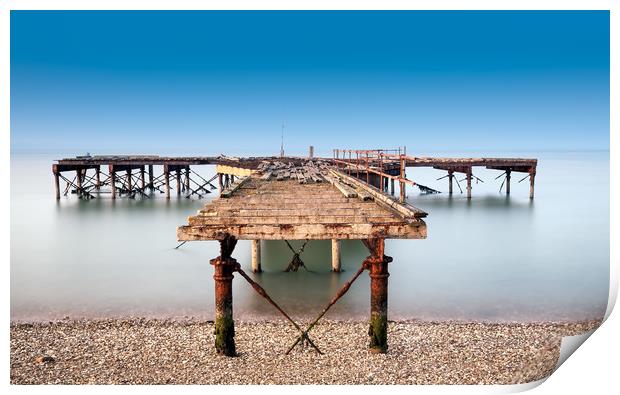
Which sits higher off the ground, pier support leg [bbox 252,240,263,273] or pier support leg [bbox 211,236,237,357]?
pier support leg [bbox 211,236,237,357]

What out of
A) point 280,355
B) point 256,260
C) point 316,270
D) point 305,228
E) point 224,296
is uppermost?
point 305,228

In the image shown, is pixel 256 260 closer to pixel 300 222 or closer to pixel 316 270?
pixel 316 270

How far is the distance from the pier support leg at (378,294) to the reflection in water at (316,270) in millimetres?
3729

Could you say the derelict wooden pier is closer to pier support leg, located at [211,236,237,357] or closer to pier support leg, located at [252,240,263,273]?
pier support leg, located at [211,236,237,357]

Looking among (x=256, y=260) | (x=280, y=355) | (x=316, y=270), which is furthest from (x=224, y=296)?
(x=316, y=270)

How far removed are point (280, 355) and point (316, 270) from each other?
25.7ft

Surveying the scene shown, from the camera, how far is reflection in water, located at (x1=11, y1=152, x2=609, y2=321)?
14555 millimetres

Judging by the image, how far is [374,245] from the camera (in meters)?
9.47

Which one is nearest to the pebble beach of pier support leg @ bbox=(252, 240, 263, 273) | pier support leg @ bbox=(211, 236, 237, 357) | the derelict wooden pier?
pier support leg @ bbox=(211, 236, 237, 357)

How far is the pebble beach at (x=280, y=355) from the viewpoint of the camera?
8938mm

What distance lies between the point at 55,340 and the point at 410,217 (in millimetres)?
7913

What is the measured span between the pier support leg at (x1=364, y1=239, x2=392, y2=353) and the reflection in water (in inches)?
147

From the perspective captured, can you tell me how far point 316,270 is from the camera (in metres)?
17.6
